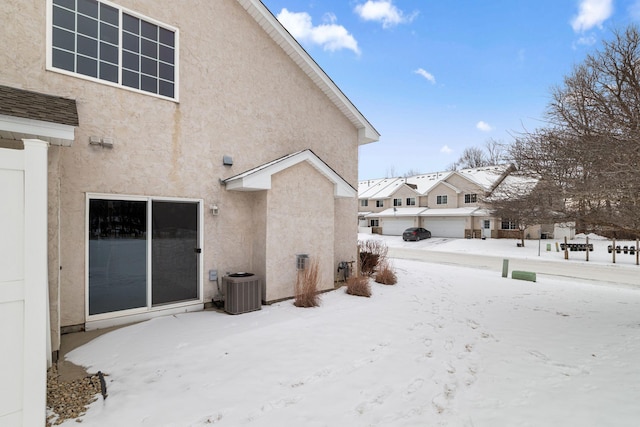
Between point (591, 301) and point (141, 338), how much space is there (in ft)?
43.0

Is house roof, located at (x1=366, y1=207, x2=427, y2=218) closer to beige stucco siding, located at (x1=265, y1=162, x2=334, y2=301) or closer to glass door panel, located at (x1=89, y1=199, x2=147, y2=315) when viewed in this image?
beige stucco siding, located at (x1=265, y1=162, x2=334, y2=301)

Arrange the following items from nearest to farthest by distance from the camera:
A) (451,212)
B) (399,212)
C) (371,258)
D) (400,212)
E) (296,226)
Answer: (296,226), (371,258), (451,212), (400,212), (399,212)

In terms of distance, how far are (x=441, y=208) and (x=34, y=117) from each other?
3846 centimetres

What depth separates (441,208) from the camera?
3766 cm

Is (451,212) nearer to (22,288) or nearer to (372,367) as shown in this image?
(372,367)

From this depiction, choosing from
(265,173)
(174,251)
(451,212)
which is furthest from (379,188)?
(174,251)

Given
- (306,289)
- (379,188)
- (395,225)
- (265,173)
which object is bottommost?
(306,289)

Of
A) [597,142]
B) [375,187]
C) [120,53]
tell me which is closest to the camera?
[597,142]

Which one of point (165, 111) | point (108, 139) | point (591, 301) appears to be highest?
point (165, 111)

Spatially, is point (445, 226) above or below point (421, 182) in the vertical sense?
below

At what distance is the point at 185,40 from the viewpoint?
7.51 metres

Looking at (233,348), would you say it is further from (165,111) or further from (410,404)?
(165,111)

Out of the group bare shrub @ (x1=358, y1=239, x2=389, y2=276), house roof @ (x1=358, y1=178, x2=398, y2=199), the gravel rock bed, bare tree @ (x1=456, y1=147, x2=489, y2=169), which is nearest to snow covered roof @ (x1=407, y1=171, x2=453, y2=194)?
house roof @ (x1=358, y1=178, x2=398, y2=199)

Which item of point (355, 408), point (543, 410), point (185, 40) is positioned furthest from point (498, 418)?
point (185, 40)
